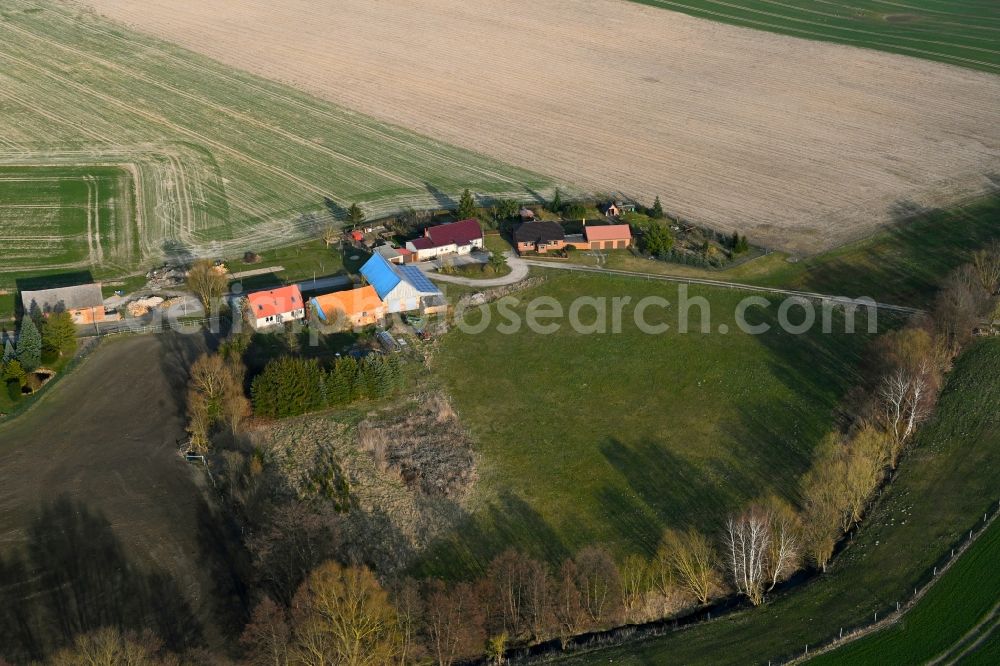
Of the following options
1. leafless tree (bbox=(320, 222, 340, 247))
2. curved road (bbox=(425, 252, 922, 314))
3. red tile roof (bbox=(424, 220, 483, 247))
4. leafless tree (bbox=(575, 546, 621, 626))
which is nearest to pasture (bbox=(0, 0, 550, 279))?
leafless tree (bbox=(320, 222, 340, 247))

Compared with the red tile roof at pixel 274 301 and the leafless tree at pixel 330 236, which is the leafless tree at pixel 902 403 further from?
the leafless tree at pixel 330 236

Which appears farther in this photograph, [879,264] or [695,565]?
[879,264]

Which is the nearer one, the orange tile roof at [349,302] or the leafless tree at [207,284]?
the orange tile roof at [349,302]

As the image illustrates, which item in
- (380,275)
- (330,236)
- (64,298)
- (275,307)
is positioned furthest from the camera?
(330,236)

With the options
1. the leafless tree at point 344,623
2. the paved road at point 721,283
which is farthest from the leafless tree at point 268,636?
the paved road at point 721,283

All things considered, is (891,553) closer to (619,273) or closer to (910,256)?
(619,273)

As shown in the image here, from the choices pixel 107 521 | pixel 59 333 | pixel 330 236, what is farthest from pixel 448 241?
pixel 107 521

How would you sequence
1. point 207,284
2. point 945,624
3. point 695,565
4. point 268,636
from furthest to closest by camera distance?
1. point 207,284
2. point 695,565
3. point 945,624
4. point 268,636
